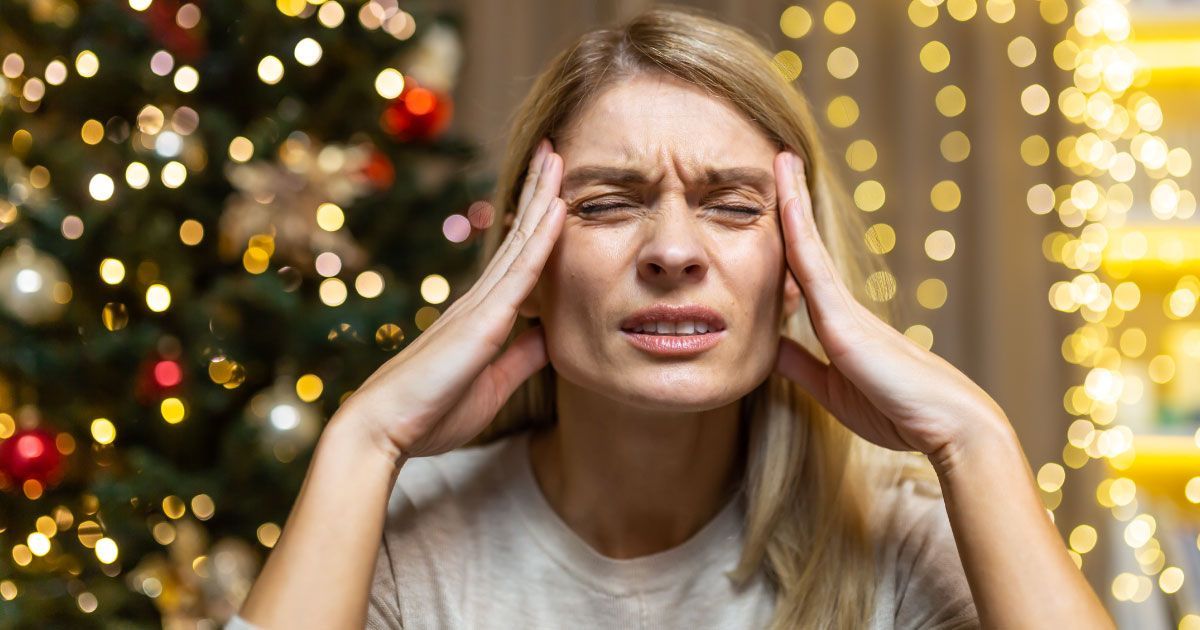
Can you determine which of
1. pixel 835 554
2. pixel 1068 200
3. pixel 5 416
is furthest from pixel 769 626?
pixel 1068 200

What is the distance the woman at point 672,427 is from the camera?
42.3 inches

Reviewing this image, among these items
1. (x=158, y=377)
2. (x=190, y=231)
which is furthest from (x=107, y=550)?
(x=190, y=231)

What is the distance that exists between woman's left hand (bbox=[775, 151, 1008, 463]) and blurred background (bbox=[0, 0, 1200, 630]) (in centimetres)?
33

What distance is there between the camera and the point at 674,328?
1.10m

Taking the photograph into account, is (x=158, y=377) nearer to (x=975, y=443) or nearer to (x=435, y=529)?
(x=435, y=529)

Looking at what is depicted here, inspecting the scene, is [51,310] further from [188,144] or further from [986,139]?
[986,139]

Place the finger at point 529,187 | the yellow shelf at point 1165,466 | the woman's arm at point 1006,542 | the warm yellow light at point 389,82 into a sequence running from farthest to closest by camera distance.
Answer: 1. the yellow shelf at point 1165,466
2. the warm yellow light at point 389,82
3. the finger at point 529,187
4. the woman's arm at point 1006,542

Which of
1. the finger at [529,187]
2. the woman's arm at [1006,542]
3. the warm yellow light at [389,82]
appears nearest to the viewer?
the woman's arm at [1006,542]

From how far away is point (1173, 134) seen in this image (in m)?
2.56

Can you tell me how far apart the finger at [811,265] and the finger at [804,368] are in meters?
0.11

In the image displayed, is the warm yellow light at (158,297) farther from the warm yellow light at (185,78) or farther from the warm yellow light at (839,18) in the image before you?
the warm yellow light at (839,18)

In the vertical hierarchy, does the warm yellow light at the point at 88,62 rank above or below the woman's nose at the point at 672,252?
above

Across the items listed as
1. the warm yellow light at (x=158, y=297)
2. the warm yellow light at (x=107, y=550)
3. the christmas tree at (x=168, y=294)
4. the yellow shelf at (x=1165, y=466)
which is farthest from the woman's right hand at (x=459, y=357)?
the yellow shelf at (x=1165, y=466)

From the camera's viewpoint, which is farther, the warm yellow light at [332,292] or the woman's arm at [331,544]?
the warm yellow light at [332,292]
